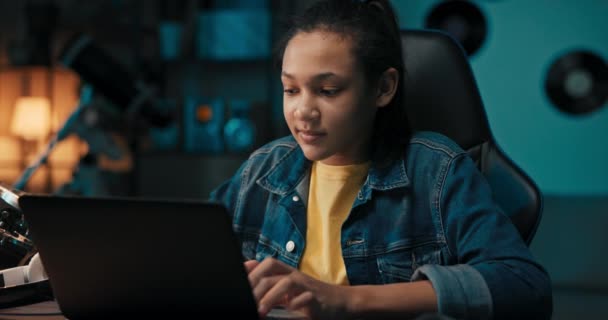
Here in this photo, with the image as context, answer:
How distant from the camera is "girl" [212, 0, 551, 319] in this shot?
0.91 meters

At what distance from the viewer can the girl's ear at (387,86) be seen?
3.80 feet

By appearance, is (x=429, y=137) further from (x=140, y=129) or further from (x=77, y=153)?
(x=77, y=153)

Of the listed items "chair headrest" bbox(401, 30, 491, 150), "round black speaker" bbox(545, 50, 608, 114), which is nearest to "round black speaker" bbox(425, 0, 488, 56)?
"round black speaker" bbox(545, 50, 608, 114)

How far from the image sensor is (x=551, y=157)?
4410 mm

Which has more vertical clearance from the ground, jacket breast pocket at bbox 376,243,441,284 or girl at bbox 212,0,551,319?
girl at bbox 212,0,551,319

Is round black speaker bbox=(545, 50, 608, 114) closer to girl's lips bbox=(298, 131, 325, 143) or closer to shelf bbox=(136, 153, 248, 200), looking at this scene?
shelf bbox=(136, 153, 248, 200)

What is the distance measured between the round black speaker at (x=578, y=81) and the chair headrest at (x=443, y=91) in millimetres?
3280

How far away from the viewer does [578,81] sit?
171 inches

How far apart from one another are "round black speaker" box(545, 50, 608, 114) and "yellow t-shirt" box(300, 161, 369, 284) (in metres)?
3.44

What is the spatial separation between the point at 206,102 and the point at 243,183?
2589 mm

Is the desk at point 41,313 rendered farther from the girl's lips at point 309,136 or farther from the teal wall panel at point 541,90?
the teal wall panel at point 541,90

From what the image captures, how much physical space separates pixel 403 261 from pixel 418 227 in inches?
2.1

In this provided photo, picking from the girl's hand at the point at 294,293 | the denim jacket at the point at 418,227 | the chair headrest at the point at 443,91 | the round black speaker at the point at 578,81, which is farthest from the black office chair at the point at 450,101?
the round black speaker at the point at 578,81

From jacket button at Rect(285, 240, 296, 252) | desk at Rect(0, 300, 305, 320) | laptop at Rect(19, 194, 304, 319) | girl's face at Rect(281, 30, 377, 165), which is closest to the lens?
laptop at Rect(19, 194, 304, 319)
